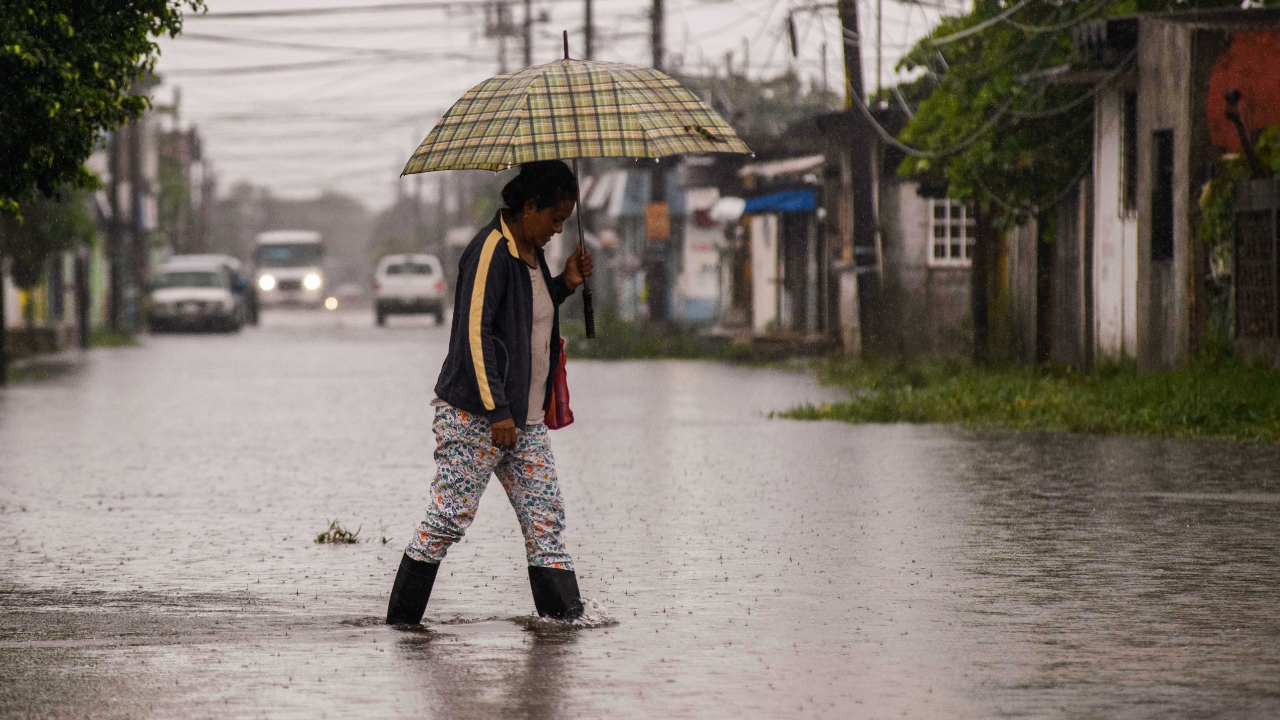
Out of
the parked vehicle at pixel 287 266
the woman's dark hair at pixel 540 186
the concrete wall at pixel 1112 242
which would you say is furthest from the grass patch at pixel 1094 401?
the parked vehicle at pixel 287 266

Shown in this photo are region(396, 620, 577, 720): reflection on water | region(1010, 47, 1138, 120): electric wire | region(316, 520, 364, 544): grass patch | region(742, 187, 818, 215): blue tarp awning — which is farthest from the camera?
region(742, 187, 818, 215): blue tarp awning

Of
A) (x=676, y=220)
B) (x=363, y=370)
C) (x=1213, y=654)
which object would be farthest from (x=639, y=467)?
(x=676, y=220)

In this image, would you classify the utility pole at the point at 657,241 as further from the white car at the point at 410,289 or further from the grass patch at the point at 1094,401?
the grass patch at the point at 1094,401

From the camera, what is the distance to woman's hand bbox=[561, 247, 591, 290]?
737cm

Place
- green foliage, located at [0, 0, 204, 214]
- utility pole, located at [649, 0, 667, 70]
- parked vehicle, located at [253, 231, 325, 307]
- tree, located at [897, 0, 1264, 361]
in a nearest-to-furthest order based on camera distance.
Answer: green foliage, located at [0, 0, 204, 214]
tree, located at [897, 0, 1264, 361]
utility pole, located at [649, 0, 667, 70]
parked vehicle, located at [253, 231, 325, 307]

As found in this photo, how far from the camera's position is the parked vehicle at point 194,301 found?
4828cm

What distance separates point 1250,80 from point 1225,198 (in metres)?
1.51

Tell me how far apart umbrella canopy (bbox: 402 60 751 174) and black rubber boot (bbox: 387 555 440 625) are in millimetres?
1451

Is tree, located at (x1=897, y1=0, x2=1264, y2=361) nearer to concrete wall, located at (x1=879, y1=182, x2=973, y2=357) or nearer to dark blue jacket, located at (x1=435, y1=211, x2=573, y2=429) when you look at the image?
concrete wall, located at (x1=879, y1=182, x2=973, y2=357)

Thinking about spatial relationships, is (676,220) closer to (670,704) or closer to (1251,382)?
(1251,382)

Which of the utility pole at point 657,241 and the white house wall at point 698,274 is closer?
the utility pole at point 657,241

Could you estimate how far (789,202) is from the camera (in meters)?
35.1

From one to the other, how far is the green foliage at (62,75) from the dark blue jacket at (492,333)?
4.91m

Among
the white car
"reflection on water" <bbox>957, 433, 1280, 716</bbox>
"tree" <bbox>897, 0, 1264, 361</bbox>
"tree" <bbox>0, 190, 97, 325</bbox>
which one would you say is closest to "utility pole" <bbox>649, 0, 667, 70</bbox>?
"tree" <bbox>0, 190, 97, 325</bbox>
